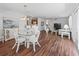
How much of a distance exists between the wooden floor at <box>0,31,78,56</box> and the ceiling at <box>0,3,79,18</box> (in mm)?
320

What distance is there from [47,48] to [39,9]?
0.62 meters

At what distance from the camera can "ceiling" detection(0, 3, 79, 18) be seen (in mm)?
1878

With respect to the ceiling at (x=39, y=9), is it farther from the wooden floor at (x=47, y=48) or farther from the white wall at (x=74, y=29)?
the wooden floor at (x=47, y=48)

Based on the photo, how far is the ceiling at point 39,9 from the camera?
73.9 inches

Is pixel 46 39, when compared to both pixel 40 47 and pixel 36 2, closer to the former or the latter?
pixel 40 47

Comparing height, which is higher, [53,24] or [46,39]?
[53,24]

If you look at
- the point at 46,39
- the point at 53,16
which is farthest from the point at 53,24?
the point at 46,39

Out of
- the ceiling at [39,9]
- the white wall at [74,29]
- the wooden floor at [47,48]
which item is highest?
the ceiling at [39,9]

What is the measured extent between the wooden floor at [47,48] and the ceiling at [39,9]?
0.32 m

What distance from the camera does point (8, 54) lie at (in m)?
1.91

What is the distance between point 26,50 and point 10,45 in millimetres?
259

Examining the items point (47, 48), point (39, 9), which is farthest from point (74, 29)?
point (39, 9)

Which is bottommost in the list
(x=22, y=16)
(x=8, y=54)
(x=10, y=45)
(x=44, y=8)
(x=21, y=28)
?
(x=8, y=54)

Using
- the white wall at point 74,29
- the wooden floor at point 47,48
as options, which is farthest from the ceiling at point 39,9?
the wooden floor at point 47,48
